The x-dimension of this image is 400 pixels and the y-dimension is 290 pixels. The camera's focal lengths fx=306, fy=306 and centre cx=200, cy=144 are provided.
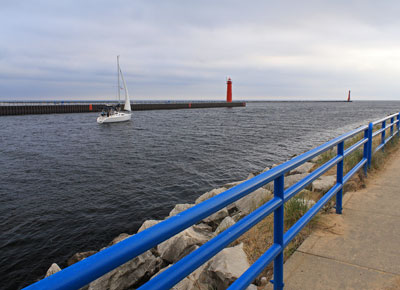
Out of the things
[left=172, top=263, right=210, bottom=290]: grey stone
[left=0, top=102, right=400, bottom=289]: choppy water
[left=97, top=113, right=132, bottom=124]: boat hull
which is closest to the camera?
[left=172, top=263, right=210, bottom=290]: grey stone

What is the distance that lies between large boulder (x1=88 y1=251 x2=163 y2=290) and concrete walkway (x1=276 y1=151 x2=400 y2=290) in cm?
287

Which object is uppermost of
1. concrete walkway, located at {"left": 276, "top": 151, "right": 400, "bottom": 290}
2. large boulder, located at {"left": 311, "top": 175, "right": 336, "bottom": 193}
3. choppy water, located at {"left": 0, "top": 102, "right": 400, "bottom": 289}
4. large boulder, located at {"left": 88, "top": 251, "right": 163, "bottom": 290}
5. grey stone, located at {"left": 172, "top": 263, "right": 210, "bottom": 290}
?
large boulder, located at {"left": 311, "top": 175, "right": 336, "bottom": 193}

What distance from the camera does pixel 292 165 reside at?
8.53ft

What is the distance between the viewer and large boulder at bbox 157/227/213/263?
512cm

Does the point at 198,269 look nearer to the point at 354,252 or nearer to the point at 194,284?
the point at 194,284

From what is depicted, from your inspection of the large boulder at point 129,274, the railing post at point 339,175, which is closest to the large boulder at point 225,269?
the railing post at point 339,175

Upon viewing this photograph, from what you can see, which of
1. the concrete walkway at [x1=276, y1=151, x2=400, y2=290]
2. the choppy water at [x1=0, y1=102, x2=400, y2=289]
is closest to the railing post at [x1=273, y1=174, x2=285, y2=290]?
the concrete walkway at [x1=276, y1=151, x2=400, y2=290]

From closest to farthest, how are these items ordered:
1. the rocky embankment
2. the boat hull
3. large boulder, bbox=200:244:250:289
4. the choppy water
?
large boulder, bbox=200:244:250:289, the rocky embankment, the choppy water, the boat hull

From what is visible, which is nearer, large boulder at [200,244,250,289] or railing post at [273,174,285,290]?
railing post at [273,174,285,290]

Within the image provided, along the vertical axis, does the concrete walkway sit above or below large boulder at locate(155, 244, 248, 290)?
above

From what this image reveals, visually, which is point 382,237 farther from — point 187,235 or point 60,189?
point 60,189

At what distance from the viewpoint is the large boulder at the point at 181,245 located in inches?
202

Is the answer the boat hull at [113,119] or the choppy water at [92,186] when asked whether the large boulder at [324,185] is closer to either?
the choppy water at [92,186]

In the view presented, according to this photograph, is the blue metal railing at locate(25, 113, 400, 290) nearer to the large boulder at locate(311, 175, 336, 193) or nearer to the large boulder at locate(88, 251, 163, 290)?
the large boulder at locate(311, 175, 336, 193)
